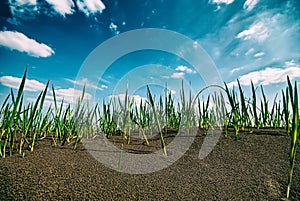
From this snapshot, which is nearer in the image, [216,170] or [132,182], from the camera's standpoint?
[132,182]

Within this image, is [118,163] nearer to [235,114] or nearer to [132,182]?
[132,182]

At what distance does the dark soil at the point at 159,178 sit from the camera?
2.96ft

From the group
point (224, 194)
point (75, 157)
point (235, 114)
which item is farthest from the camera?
point (235, 114)

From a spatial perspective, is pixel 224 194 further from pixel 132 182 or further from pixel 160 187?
pixel 132 182

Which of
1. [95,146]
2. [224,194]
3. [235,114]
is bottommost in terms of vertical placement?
[224,194]

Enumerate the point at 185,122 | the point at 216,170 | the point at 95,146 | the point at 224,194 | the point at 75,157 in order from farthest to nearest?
the point at 185,122, the point at 95,146, the point at 75,157, the point at 216,170, the point at 224,194

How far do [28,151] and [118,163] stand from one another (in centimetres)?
63

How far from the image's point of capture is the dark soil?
0.90m

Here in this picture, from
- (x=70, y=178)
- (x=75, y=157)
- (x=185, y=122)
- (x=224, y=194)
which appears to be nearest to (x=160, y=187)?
(x=224, y=194)

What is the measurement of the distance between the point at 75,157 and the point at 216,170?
845mm

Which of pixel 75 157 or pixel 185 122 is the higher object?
pixel 185 122

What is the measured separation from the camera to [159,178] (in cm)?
105

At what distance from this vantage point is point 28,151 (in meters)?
1.34

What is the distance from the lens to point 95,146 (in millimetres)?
1520
